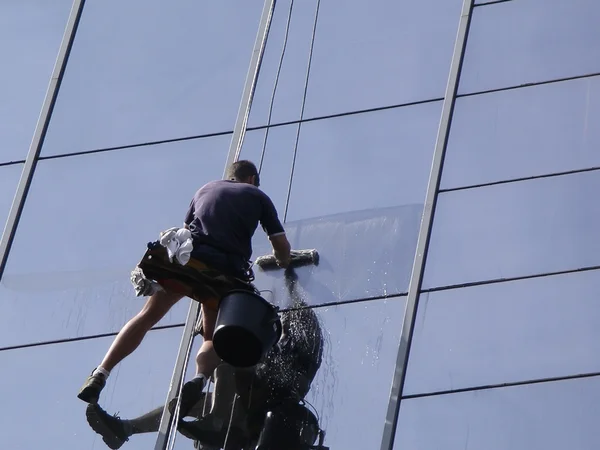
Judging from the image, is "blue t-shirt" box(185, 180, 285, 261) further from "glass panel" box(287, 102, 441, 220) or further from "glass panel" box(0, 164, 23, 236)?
"glass panel" box(0, 164, 23, 236)

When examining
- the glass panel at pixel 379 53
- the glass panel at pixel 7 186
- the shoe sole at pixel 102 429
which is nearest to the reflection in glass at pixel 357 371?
the shoe sole at pixel 102 429

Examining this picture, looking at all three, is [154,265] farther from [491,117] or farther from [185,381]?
[491,117]

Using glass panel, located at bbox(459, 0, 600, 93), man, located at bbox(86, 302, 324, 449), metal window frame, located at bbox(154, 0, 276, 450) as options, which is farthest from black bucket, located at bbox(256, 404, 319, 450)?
glass panel, located at bbox(459, 0, 600, 93)

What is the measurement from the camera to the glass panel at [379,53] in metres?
11.6

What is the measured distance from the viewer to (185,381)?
10.1m

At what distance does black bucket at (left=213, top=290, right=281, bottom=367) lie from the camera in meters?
9.09

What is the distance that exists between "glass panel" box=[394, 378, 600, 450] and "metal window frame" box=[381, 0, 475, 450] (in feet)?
0.20

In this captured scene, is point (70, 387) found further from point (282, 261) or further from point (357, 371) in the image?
point (357, 371)

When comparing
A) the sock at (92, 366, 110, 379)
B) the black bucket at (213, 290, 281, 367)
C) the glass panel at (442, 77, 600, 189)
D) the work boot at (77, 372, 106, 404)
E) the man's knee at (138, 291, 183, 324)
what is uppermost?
the glass panel at (442, 77, 600, 189)

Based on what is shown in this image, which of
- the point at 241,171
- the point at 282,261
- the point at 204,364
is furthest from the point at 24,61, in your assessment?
the point at 204,364

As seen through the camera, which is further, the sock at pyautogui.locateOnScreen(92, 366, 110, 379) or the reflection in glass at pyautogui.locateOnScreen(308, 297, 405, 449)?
the reflection in glass at pyautogui.locateOnScreen(308, 297, 405, 449)

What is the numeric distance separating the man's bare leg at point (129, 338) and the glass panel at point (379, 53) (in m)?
2.14

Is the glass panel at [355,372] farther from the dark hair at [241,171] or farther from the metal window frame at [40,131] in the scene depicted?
the metal window frame at [40,131]

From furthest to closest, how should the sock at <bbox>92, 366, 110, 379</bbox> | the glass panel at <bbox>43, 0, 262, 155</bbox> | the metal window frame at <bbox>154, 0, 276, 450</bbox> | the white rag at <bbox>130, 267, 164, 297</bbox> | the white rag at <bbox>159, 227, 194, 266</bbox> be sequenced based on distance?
1. the glass panel at <bbox>43, 0, 262, 155</bbox>
2. the metal window frame at <bbox>154, 0, 276, 450</bbox>
3. the white rag at <bbox>130, 267, 164, 297</bbox>
4. the sock at <bbox>92, 366, 110, 379</bbox>
5. the white rag at <bbox>159, 227, 194, 266</bbox>
